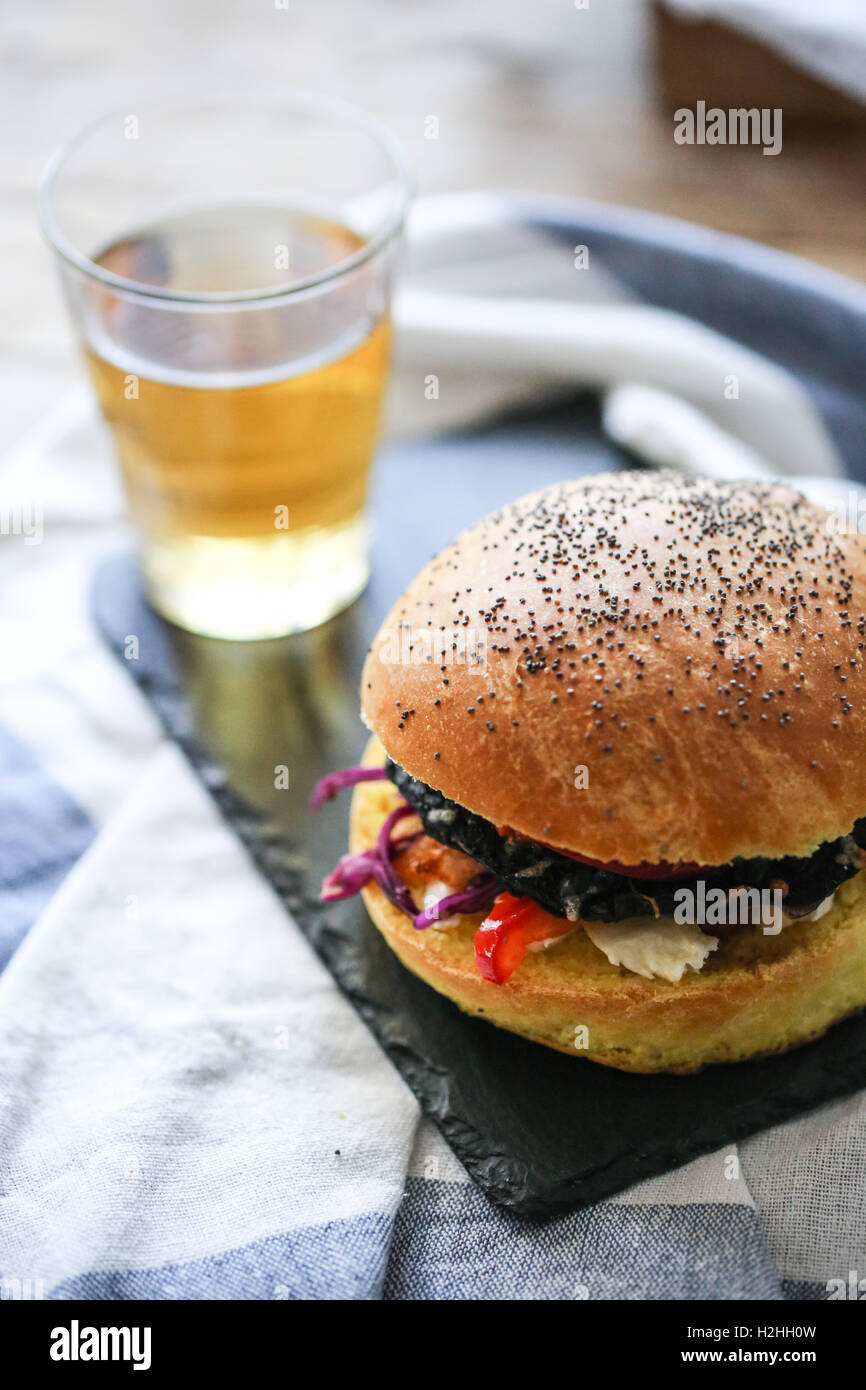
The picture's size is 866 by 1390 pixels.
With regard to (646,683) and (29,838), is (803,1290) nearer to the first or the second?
(646,683)

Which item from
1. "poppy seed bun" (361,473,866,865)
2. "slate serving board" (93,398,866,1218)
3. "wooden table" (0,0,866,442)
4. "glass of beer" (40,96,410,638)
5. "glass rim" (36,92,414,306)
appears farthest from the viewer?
"wooden table" (0,0,866,442)

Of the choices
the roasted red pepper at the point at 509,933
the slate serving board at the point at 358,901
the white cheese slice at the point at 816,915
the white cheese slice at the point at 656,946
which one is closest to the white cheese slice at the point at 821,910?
the white cheese slice at the point at 816,915

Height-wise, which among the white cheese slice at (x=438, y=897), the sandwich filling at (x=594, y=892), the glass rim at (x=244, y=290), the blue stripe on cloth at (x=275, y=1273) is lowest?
the blue stripe on cloth at (x=275, y=1273)

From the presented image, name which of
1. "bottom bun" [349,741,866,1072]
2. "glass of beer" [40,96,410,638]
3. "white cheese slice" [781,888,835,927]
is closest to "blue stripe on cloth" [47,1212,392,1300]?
"bottom bun" [349,741,866,1072]

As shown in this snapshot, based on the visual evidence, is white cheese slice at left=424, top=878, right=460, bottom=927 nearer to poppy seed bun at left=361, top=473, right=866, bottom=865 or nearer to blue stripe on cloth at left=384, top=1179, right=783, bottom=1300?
poppy seed bun at left=361, top=473, right=866, bottom=865

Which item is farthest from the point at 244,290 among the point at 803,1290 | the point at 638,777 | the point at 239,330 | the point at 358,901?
the point at 803,1290

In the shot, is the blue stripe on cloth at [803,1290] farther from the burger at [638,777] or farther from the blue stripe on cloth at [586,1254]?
the burger at [638,777]
